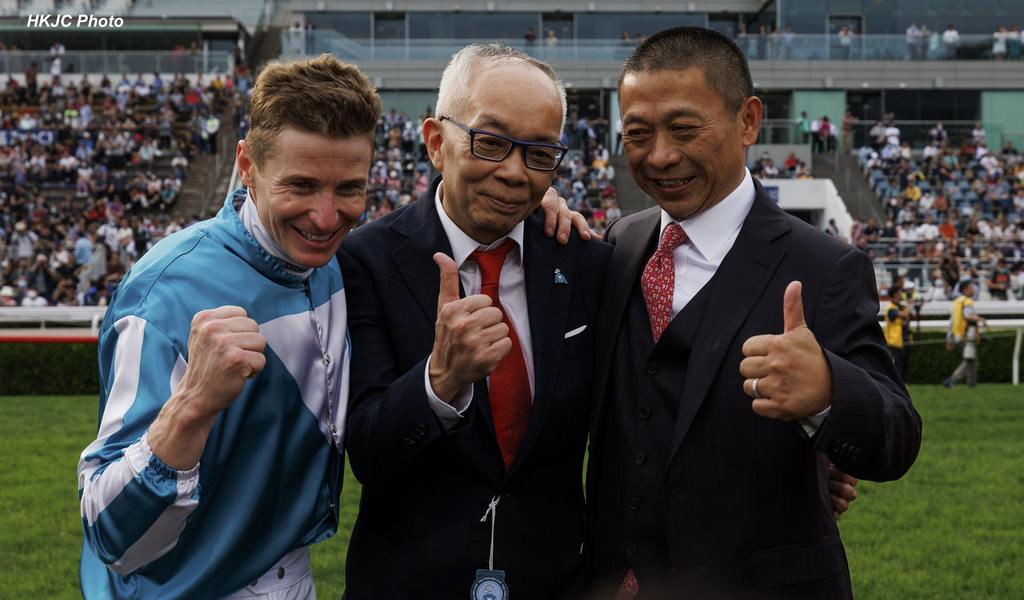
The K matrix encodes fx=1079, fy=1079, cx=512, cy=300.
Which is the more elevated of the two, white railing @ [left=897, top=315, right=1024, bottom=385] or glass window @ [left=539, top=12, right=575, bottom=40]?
glass window @ [left=539, top=12, right=575, bottom=40]

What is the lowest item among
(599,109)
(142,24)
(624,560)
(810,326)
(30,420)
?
→ (30,420)

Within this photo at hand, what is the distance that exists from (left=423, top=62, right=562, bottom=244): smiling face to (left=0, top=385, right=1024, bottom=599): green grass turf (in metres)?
3.53

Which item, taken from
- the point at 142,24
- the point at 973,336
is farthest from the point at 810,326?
the point at 142,24

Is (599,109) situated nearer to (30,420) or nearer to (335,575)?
(30,420)

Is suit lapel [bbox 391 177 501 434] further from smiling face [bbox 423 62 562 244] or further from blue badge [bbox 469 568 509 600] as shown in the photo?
blue badge [bbox 469 568 509 600]

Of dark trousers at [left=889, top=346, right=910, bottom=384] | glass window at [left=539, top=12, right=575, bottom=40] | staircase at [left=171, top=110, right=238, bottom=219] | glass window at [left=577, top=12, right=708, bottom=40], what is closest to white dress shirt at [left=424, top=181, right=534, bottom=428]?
dark trousers at [left=889, top=346, right=910, bottom=384]

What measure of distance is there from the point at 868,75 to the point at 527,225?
3665 cm

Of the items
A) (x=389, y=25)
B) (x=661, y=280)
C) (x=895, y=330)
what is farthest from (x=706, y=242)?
(x=389, y=25)

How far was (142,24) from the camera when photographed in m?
39.3

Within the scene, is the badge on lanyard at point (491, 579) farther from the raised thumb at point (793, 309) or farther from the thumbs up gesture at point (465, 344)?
the raised thumb at point (793, 309)

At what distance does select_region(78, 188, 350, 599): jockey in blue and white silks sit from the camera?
7.57 ft

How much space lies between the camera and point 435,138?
2.97 meters

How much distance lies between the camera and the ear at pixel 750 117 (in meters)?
2.99

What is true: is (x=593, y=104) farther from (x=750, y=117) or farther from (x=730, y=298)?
(x=730, y=298)
